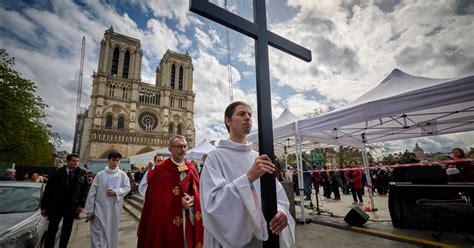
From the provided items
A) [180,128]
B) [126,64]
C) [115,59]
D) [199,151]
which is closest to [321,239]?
[199,151]

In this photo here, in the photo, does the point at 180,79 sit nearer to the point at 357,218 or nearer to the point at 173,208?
the point at 357,218

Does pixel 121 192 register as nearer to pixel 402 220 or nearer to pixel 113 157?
pixel 113 157

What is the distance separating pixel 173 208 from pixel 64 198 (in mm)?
2842

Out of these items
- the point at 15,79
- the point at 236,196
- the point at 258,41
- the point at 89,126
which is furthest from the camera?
the point at 89,126

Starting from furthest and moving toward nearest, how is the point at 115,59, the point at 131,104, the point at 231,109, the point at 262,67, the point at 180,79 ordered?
1. the point at 180,79
2. the point at 115,59
3. the point at 131,104
4. the point at 231,109
5. the point at 262,67

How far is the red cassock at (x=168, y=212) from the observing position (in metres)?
2.90

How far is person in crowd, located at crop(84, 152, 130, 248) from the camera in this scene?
3990mm

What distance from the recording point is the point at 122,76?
48.3m

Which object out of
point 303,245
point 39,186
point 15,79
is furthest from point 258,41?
point 15,79

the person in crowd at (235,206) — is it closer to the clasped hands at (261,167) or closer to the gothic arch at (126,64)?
the clasped hands at (261,167)

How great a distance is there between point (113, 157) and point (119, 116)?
4576 cm

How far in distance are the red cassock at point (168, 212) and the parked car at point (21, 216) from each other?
177cm

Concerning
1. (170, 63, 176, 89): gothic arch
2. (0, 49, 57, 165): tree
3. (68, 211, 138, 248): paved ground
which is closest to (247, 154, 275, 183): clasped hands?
(68, 211, 138, 248): paved ground

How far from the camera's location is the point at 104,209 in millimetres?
4148
